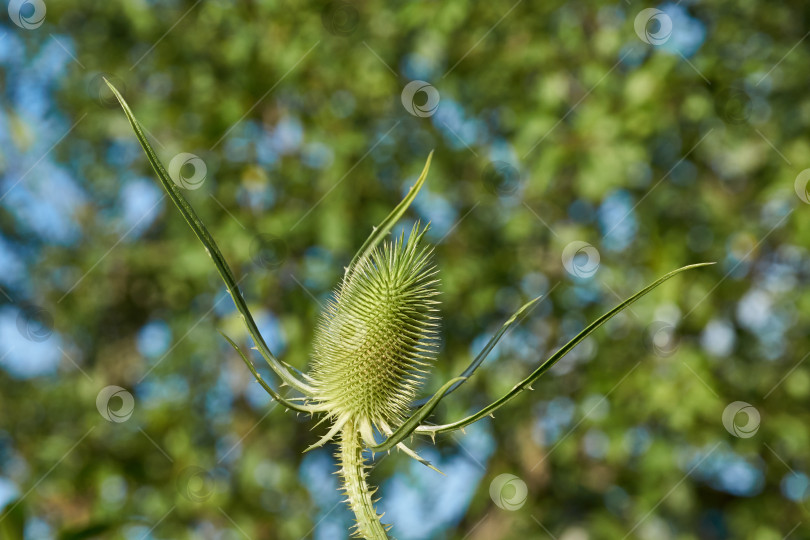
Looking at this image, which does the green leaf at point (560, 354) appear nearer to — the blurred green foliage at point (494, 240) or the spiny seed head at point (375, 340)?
the spiny seed head at point (375, 340)

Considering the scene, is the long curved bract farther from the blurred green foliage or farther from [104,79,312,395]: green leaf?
the blurred green foliage

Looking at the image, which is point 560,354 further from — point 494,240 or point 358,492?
point 494,240

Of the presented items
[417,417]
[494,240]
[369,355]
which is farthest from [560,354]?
[494,240]

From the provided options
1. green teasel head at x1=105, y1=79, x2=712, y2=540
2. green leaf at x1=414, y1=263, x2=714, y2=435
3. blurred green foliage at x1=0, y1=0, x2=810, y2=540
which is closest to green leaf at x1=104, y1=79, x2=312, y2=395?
green teasel head at x1=105, y1=79, x2=712, y2=540

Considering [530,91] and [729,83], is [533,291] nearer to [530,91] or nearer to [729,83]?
[530,91]

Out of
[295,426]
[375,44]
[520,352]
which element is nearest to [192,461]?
[295,426]

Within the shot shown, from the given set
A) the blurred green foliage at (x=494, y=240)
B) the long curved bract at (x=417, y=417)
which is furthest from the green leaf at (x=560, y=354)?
the blurred green foliage at (x=494, y=240)
